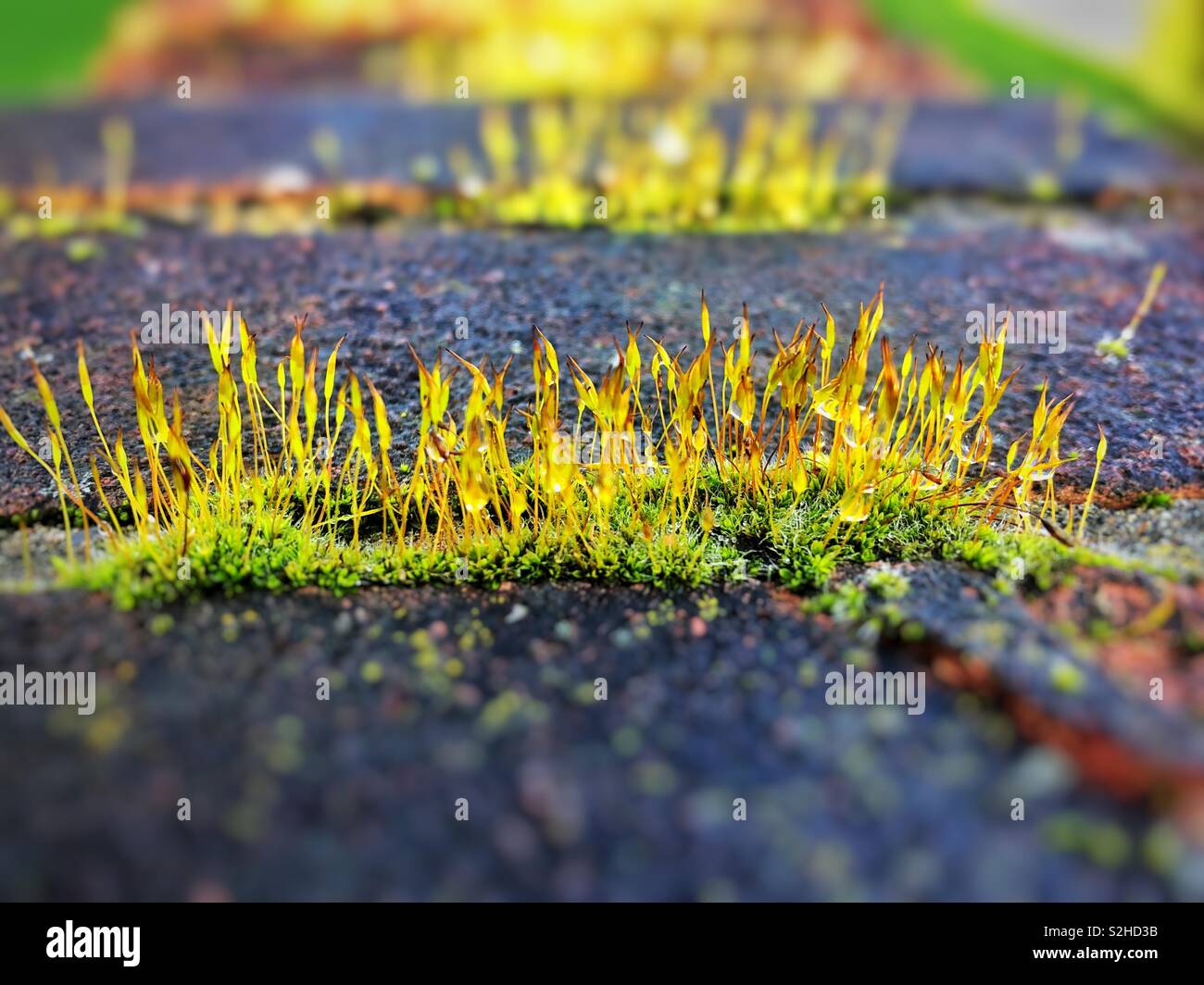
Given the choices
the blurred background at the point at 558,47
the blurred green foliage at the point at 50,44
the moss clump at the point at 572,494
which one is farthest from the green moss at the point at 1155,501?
the blurred green foliage at the point at 50,44

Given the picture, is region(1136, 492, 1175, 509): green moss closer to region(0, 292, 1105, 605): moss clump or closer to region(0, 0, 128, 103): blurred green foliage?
region(0, 292, 1105, 605): moss clump

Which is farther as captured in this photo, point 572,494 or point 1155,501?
point 1155,501

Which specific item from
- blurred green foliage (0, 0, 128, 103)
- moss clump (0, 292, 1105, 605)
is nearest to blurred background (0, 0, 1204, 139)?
blurred green foliage (0, 0, 128, 103)

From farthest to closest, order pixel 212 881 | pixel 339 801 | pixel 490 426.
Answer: pixel 490 426 → pixel 339 801 → pixel 212 881

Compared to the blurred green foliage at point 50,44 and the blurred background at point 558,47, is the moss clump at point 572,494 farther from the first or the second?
the blurred green foliage at point 50,44

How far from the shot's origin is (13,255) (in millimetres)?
3037

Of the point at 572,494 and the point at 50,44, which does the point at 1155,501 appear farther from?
the point at 50,44

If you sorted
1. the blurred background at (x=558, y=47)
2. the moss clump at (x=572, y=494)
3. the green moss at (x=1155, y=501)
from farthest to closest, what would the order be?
the blurred background at (x=558, y=47), the green moss at (x=1155, y=501), the moss clump at (x=572, y=494)

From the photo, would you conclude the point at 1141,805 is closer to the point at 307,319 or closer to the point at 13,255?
the point at 307,319

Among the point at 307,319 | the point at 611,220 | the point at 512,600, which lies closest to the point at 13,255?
the point at 307,319

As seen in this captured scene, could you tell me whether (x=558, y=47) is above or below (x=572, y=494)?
above

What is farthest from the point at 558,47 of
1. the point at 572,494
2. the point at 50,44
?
the point at 572,494
